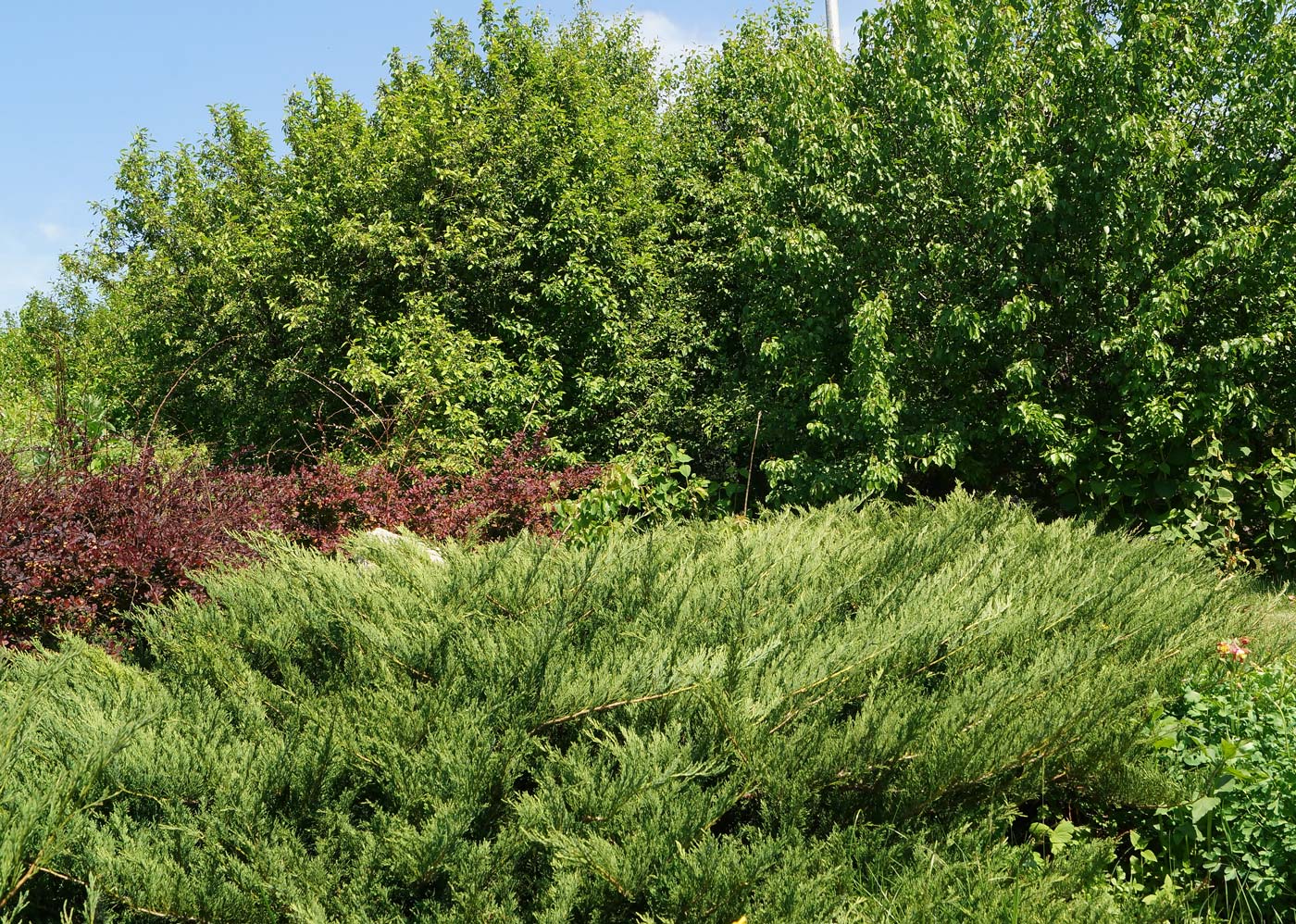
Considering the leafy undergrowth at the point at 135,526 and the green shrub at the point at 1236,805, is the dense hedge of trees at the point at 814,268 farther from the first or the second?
the green shrub at the point at 1236,805

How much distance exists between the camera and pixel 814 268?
9367 millimetres

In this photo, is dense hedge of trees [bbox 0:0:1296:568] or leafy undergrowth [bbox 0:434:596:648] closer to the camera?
leafy undergrowth [bbox 0:434:596:648]

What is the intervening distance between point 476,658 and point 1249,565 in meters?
8.28

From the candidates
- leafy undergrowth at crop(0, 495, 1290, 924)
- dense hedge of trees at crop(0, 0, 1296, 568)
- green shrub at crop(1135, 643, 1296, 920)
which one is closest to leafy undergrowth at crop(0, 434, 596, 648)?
leafy undergrowth at crop(0, 495, 1290, 924)

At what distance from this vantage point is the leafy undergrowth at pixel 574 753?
237 cm

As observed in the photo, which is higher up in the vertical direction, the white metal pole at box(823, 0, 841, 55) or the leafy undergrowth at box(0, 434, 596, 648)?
the white metal pole at box(823, 0, 841, 55)

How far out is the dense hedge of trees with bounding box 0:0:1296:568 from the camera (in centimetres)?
798

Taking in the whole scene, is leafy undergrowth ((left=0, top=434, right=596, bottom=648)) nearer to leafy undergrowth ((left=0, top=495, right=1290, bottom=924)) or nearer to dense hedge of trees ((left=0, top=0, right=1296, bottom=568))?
leafy undergrowth ((left=0, top=495, right=1290, bottom=924))

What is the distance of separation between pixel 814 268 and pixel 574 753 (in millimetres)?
7400

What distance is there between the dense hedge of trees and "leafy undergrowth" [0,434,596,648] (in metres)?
1.94

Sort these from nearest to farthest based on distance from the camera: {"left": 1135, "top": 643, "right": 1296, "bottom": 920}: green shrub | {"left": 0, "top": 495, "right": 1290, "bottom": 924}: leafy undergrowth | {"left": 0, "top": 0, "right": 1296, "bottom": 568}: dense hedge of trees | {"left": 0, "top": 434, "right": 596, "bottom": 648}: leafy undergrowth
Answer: {"left": 0, "top": 495, "right": 1290, "bottom": 924}: leafy undergrowth, {"left": 1135, "top": 643, "right": 1296, "bottom": 920}: green shrub, {"left": 0, "top": 434, "right": 596, "bottom": 648}: leafy undergrowth, {"left": 0, "top": 0, "right": 1296, "bottom": 568}: dense hedge of trees

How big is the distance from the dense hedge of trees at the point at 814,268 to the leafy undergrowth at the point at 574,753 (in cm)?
531

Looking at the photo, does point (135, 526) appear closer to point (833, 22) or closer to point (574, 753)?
point (574, 753)

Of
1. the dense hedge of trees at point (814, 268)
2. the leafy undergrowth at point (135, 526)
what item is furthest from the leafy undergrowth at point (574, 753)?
the dense hedge of trees at point (814, 268)
